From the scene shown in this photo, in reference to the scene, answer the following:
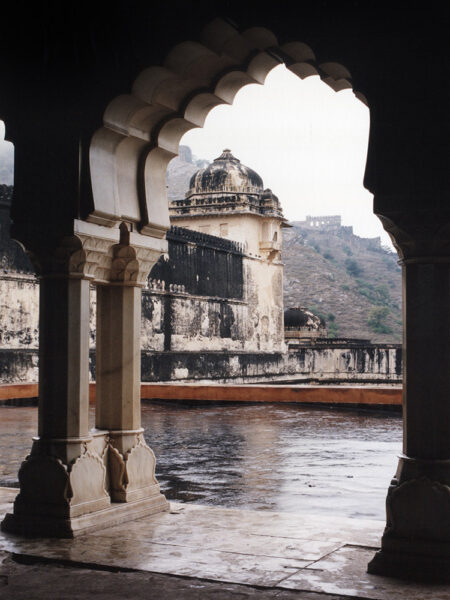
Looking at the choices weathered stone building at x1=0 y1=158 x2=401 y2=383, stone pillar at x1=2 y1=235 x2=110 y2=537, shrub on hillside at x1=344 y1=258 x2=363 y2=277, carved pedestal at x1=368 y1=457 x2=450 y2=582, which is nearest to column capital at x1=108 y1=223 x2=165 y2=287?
stone pillar at x1=2 y1=235 x2=110 y2=537

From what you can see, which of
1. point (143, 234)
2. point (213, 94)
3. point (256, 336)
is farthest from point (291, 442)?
point (256, 336)

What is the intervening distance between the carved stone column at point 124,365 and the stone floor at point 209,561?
0.26 metres

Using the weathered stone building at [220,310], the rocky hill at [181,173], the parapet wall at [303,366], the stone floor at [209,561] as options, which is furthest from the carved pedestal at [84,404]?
the rocky hill at [181,173]

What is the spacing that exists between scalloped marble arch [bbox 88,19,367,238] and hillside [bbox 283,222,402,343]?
186 ft

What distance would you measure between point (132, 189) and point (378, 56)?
1681mm

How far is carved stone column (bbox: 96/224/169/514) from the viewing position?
492 cm

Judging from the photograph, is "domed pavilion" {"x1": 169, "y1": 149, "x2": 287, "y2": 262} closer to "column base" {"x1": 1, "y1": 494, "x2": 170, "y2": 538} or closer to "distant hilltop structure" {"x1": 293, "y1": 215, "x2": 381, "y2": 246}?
"column base" {"x1": 1, "y1": 494, "x2": 170, "y2": 538}

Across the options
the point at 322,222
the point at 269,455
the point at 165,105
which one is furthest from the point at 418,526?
the point at 322,222

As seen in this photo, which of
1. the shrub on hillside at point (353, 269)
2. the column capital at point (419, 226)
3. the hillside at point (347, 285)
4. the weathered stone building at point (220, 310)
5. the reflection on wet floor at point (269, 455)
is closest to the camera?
the column capital at point (419, 226)

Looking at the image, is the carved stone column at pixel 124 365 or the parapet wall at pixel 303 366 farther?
the parapet wall at pixel 303 366

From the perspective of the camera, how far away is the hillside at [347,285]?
68.0 metres

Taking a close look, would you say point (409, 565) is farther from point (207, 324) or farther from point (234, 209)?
point (234, 209)

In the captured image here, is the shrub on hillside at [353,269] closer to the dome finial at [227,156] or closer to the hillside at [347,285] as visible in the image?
the hillside at [347,285]

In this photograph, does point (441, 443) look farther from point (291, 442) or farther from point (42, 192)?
point (291, 442)
